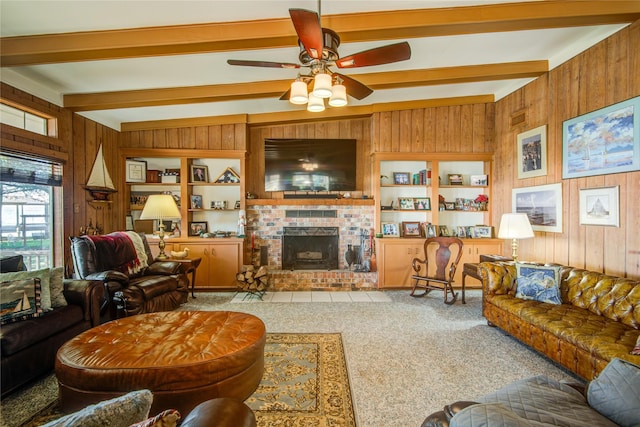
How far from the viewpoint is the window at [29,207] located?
3.23 metres

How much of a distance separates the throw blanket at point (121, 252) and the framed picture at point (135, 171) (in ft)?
4.91

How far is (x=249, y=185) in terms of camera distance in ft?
18.3

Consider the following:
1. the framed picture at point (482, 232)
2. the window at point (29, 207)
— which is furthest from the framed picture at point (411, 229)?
the window at point (29, 207)

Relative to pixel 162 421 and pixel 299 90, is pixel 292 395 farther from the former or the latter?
pixel 299 90

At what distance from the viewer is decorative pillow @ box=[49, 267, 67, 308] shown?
8.41ft

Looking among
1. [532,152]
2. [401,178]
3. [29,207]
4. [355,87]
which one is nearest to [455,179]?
[401,178]

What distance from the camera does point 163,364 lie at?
1.81 meters

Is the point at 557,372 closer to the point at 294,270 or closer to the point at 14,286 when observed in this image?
the point at 294,270

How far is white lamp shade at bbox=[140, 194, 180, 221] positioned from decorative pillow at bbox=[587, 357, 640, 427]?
173 inches

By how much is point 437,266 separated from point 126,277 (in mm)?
4121

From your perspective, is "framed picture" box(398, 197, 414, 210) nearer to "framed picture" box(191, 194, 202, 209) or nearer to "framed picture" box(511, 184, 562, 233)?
"framed picture" box(511, 184, 562, 233)

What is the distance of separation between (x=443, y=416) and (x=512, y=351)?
2.13 metres

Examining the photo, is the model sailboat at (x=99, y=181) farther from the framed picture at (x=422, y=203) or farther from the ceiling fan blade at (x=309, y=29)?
the framed picture at (x=422, y=203)

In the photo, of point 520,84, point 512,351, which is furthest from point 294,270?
point 520,84
